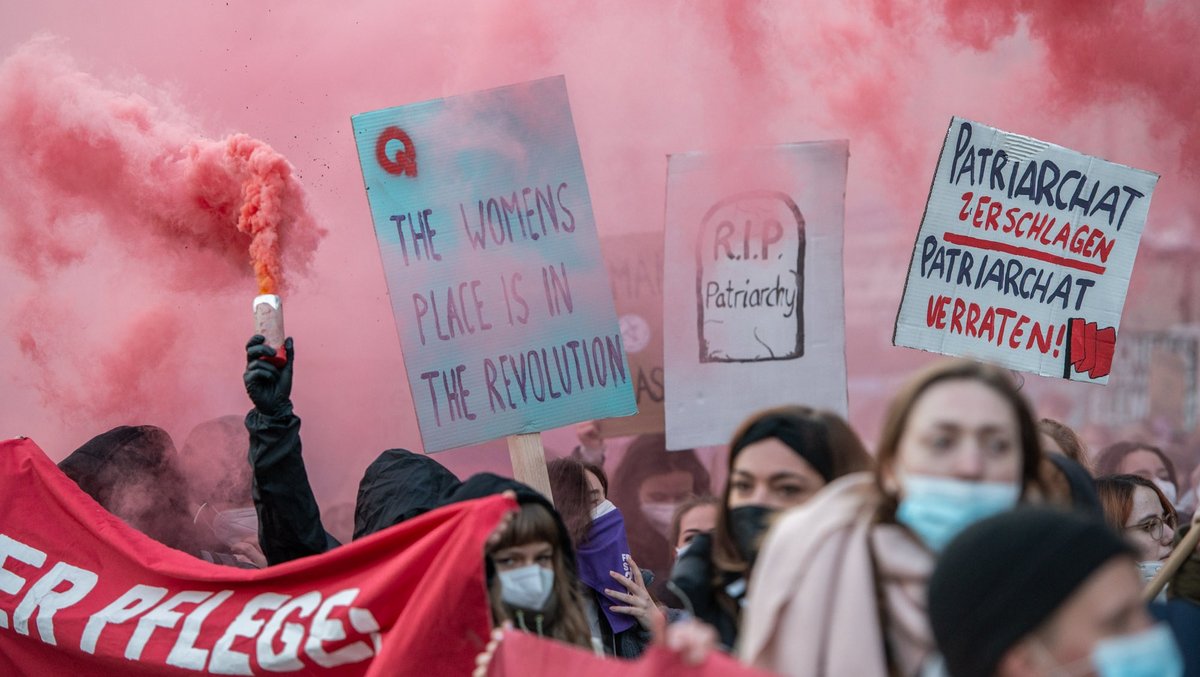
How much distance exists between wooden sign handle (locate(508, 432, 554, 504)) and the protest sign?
0.99m

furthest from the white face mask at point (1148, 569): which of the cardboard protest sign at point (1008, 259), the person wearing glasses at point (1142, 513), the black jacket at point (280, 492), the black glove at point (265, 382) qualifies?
the black glove at point (265, 382)

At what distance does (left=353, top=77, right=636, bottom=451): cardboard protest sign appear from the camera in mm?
4746

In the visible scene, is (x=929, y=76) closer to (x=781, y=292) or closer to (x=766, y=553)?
(x=781, y=292)

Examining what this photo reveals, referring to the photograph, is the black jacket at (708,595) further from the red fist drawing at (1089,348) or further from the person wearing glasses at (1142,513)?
the red fist drawing at (1089,348)

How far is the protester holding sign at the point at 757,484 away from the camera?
2811 mm

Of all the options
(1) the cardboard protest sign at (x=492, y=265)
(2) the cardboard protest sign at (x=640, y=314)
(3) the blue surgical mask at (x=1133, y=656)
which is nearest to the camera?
(3) the blue surgical mask at (x=1133, y=656)

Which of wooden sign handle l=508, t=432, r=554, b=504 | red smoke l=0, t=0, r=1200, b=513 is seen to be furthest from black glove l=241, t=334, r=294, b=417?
red smoke l=0, t=0, r=1200, b=513

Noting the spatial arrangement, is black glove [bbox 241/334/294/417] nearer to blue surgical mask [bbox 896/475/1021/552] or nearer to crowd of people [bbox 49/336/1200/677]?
crowd of people [bbox 49/336/1200/677]

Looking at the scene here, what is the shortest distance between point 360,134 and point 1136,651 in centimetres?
351

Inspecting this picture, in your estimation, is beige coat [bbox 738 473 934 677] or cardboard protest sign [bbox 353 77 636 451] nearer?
beige coat [bbox 738 473 934 677]

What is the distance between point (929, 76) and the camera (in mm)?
6715

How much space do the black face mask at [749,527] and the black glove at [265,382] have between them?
188 cm

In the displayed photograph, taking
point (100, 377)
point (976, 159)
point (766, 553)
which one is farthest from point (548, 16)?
point (766, 553)

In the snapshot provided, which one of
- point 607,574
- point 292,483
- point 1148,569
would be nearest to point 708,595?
point 607,574
